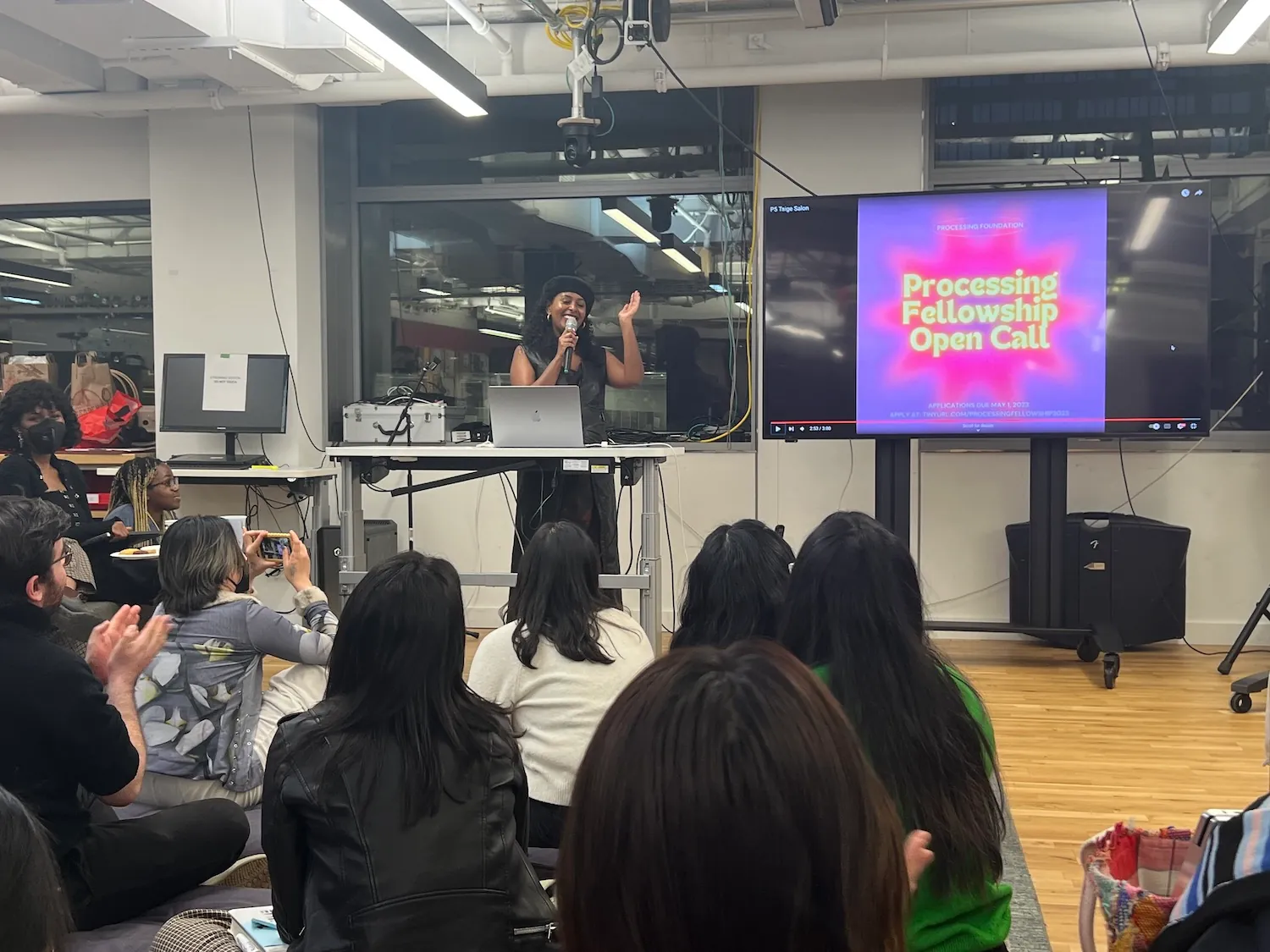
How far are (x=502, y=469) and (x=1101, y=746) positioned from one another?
8.05ft

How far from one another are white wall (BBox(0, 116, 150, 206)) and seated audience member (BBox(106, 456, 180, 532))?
8.97 ft

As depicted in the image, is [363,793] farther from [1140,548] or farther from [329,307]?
[329,307]

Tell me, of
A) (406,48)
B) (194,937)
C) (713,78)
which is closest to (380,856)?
(194,937)

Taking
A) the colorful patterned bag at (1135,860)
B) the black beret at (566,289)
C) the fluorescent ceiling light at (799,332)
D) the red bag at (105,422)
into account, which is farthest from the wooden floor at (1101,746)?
the red bag at (105,422)

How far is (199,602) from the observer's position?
8.34 ft

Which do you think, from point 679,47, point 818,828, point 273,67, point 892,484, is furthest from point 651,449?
point 818,828

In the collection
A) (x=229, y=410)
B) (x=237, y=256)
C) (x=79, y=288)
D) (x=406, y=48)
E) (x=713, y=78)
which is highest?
(x=713, y=78)

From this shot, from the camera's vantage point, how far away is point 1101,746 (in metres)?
3.81

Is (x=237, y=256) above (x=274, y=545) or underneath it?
above

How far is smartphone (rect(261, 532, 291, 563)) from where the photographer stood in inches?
126

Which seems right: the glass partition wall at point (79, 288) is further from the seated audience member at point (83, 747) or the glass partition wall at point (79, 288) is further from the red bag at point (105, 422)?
the seated audience member at point (83, 747)

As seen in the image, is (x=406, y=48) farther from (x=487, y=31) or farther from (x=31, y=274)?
(x=31, y=274)

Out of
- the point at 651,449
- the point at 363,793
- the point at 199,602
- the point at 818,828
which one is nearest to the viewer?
the point at 818,828

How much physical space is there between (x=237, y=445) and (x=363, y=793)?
491 cm
